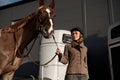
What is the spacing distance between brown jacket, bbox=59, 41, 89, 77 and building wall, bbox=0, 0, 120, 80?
339 centimetres

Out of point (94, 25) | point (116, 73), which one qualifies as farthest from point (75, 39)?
point (94, 25)

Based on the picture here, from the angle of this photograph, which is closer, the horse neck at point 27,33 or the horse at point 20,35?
the horse at point 20,35

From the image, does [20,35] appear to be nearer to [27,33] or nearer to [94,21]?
[27,33]

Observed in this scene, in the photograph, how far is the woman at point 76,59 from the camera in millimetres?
4367

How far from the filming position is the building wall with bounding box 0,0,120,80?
7.92 metres

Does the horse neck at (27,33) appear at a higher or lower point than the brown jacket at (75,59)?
higher

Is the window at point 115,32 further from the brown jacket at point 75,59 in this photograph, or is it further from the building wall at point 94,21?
the brown jacket at point 75,59

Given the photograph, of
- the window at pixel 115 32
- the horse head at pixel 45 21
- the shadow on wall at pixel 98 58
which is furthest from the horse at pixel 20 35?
the shadow on wall at pixel 98 58

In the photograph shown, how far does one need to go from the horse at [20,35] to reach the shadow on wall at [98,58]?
11.6ft

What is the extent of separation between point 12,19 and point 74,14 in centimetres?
286

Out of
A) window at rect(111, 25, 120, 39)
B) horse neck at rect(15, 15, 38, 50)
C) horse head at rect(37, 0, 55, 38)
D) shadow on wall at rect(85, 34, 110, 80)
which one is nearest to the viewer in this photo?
horse head at rect(37, 0, 55, 38)

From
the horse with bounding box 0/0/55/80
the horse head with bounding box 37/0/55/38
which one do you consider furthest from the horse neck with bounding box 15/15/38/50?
the horse head with bounding box 37/0/55/38

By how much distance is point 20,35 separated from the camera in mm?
4766

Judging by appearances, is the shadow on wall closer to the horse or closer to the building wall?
the building wall
